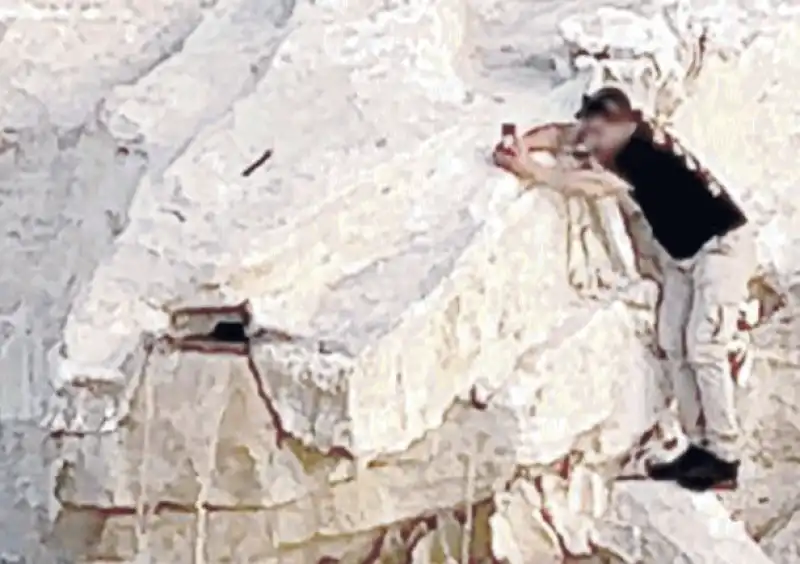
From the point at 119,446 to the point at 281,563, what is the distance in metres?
0.29

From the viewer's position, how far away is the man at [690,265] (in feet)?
8.87

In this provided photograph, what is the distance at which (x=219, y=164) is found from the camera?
2.63 meters

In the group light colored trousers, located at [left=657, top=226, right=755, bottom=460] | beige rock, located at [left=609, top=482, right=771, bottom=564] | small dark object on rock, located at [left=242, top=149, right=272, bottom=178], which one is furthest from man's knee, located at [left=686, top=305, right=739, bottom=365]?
small dark object on rock, located at [left=242, top=149, right=272, bottom=178]

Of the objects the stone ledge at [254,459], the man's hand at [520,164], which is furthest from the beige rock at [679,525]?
the man's hand at [520,164]

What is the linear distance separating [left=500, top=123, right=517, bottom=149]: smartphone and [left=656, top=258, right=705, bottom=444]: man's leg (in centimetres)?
33

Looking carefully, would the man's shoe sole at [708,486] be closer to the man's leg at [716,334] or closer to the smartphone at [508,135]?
the man's leg at [716,334]

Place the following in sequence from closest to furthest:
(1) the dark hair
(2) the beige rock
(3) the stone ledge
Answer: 1. (3) the stone ledge
2. (2) the beige rock
3. (1) the dark hair

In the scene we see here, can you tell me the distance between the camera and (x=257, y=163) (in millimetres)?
2631

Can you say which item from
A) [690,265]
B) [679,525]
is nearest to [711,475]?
[679,525]

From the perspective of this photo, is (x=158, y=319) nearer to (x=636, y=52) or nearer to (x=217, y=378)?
(x=217, y=378)

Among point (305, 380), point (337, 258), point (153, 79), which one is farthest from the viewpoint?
point (153, 79)

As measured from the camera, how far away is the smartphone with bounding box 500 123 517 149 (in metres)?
2.65

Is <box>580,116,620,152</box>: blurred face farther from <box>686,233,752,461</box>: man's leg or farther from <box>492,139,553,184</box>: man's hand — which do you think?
<box>686,233,752,461</box>: man's leg

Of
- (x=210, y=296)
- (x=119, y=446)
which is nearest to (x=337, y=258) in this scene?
(x=210, y=296)
